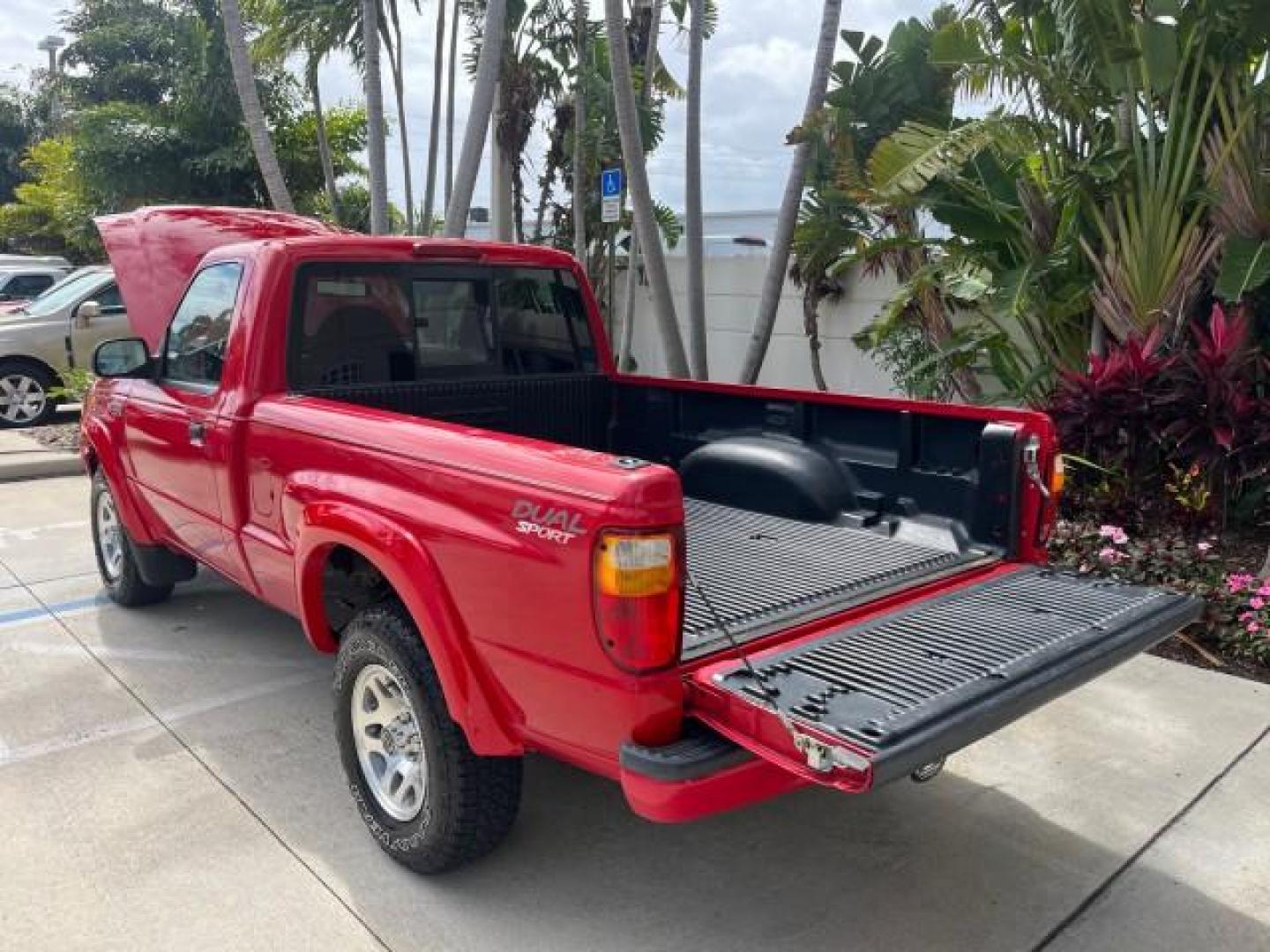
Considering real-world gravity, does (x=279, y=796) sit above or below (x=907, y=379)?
below

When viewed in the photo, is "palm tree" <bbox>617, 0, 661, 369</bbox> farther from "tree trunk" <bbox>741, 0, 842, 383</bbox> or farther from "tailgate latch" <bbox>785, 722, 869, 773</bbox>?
"tailgate latch" <bbox>785, 722, 869, 773</bbox>

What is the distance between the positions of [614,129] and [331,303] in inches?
326

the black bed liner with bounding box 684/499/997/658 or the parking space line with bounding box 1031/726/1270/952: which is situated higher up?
the black bed liner with bounding box 684/499/997/658

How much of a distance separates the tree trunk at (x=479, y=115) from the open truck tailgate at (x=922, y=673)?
6472mm

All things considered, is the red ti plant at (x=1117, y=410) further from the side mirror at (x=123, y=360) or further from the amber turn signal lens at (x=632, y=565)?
the side mirror at (x=123, y=360)

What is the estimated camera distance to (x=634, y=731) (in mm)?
2336

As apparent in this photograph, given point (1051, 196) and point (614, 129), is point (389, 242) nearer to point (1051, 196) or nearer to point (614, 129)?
point (1051, 196)

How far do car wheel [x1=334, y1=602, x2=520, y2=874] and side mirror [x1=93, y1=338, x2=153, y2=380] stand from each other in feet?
6.90

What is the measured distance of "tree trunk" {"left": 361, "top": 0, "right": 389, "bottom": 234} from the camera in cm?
963

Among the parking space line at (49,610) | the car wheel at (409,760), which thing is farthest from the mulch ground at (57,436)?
the car wheel at (409,760)

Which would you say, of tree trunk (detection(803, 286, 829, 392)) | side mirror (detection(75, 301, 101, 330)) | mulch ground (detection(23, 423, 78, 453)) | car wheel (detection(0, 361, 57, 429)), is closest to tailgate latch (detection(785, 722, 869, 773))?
tree trunk (detection(803, 286, 829, 392))

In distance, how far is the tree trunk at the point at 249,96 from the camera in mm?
9266

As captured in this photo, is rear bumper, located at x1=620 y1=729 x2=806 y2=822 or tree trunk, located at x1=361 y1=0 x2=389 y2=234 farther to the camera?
tree trunk, located at x1=361 y1=0 x2=389 y2=234

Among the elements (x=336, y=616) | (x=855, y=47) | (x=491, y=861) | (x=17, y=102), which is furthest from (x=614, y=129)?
(x=17, y=102)
